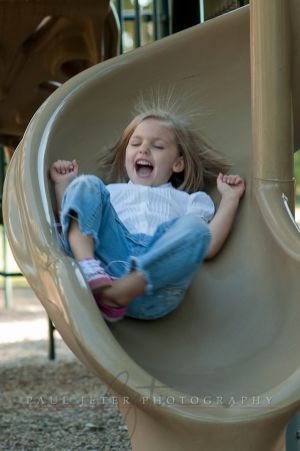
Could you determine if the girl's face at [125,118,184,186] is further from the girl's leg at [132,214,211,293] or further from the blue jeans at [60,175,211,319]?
the girl's leg at [132,214,211,293]

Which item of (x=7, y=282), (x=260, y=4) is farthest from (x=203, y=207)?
(x=7, y=282)

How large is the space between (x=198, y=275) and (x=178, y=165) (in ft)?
1.24

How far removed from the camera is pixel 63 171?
2.98m

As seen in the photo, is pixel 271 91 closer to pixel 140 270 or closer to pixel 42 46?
pixel 140 270

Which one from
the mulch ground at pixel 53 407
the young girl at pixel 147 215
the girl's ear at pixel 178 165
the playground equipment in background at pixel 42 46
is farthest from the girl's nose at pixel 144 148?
the playground equipment in background at pixel 42 46

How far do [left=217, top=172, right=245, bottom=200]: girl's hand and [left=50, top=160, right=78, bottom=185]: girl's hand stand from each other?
457mm

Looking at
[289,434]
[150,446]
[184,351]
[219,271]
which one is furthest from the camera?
[289,434]

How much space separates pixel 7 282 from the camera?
6.83 metres

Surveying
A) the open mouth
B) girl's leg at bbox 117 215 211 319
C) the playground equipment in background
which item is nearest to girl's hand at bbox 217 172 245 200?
the open mouth

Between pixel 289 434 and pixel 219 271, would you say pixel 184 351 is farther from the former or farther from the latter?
pixel 289 434

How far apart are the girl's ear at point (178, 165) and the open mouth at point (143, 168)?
0.08m

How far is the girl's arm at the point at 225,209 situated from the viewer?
296 cm

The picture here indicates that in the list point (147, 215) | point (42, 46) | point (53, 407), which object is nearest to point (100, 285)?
point (147, 215)

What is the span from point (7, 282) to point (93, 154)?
150 inches
